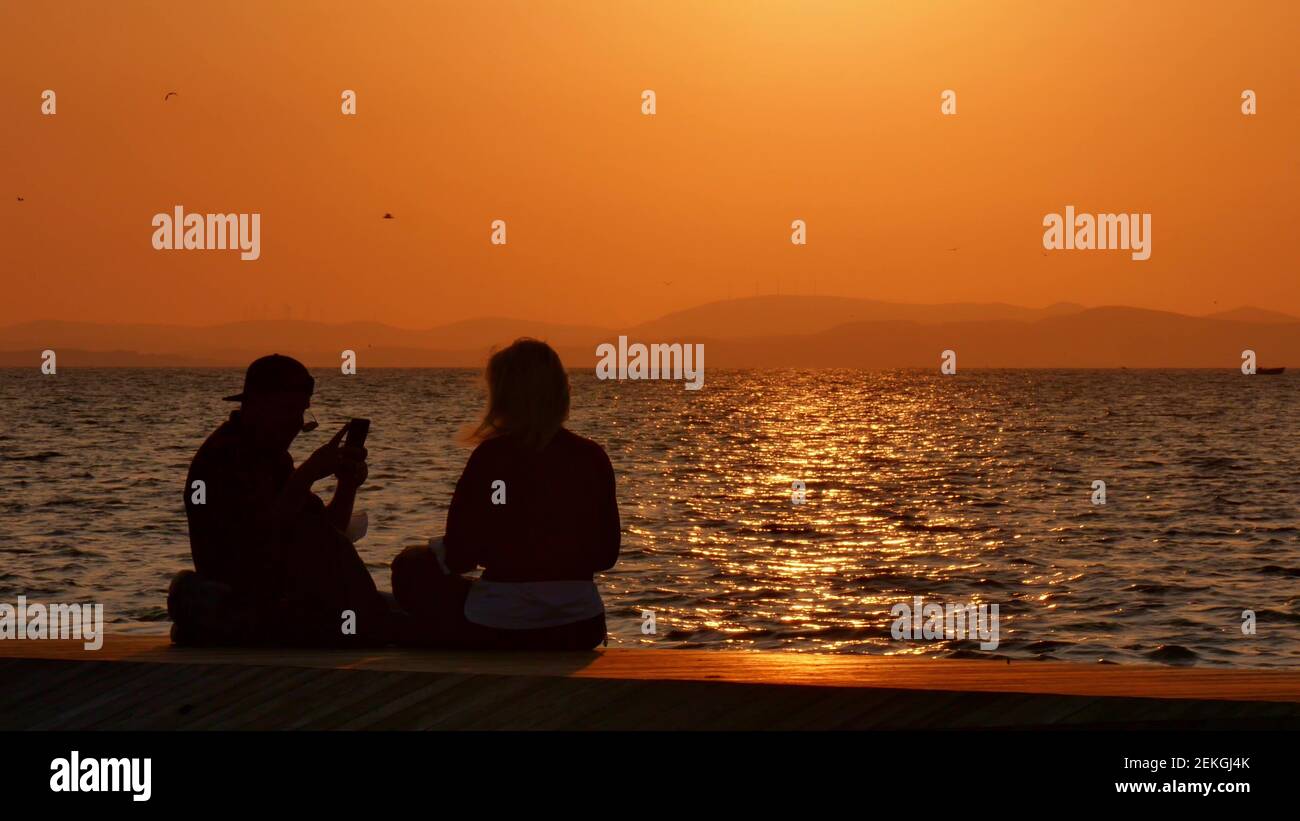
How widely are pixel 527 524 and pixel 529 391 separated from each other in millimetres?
631

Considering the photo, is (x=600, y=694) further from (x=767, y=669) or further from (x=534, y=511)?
(x=534, y=511)

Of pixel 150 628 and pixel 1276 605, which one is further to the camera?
pixel 1276 605

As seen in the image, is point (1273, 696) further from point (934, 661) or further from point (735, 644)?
point (735, 644)

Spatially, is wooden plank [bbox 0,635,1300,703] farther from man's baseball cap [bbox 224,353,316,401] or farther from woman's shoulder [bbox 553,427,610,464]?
man's baseball cap [bbox 224,353,316,401]

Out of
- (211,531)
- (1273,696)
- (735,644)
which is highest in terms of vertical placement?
(211,531)

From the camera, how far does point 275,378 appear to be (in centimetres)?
714

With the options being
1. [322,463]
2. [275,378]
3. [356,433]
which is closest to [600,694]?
[322,463]

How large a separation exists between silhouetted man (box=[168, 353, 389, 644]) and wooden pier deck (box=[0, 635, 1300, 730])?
2.11 ft

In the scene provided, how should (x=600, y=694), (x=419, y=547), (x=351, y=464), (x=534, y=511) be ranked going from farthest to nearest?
(x=419, y=547) → (x=351, y=464) → (x=534, y=511) → (x=600, y=694)

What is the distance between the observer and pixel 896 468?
161 ft

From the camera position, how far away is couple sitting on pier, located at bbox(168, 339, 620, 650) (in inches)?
270

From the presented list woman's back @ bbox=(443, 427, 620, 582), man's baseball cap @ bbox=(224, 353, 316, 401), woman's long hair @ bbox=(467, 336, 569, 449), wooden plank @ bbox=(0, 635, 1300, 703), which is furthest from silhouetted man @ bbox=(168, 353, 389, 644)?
woman's long hair @ bbox=(467, 336, 569, 449)

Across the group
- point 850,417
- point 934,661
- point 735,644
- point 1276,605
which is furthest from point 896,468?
point 850,417
